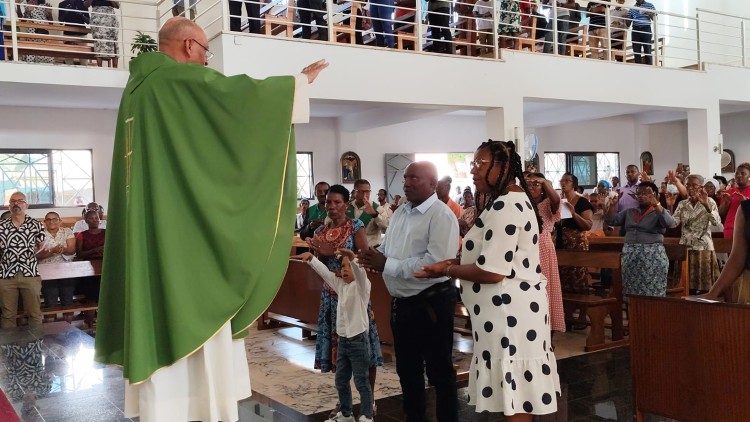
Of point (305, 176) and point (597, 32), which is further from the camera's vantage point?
point (305, 176)

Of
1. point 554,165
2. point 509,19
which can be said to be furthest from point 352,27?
point 554,165

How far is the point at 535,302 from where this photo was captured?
3.09 metres

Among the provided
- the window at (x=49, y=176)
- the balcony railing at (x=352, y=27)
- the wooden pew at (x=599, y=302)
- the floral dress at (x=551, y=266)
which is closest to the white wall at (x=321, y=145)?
the balcony railing at (x=352, y=27)

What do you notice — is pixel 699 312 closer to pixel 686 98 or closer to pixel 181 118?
pixel 181 118

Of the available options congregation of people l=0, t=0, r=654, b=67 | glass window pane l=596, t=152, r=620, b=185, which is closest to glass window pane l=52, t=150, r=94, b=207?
congregation of people l=0, t=0, r=654, b=67

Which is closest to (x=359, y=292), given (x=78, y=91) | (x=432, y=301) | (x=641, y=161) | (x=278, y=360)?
(x=432, y=301)

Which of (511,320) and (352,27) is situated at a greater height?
(352,27)

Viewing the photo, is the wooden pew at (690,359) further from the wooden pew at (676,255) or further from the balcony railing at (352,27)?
the balcony railing at (352,27)

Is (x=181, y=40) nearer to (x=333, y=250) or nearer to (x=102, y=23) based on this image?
(x=333, y=250)

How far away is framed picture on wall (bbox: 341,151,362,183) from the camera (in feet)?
53.2

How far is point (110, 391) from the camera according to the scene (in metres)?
5.16

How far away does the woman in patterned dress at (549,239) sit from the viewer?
5.88 metres

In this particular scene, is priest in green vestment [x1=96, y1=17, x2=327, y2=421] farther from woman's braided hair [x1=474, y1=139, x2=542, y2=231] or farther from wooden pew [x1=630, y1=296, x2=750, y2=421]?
wooden pew [x1=630, y1=296, x2=750, y2=421]

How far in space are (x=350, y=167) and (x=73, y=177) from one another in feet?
18.8
